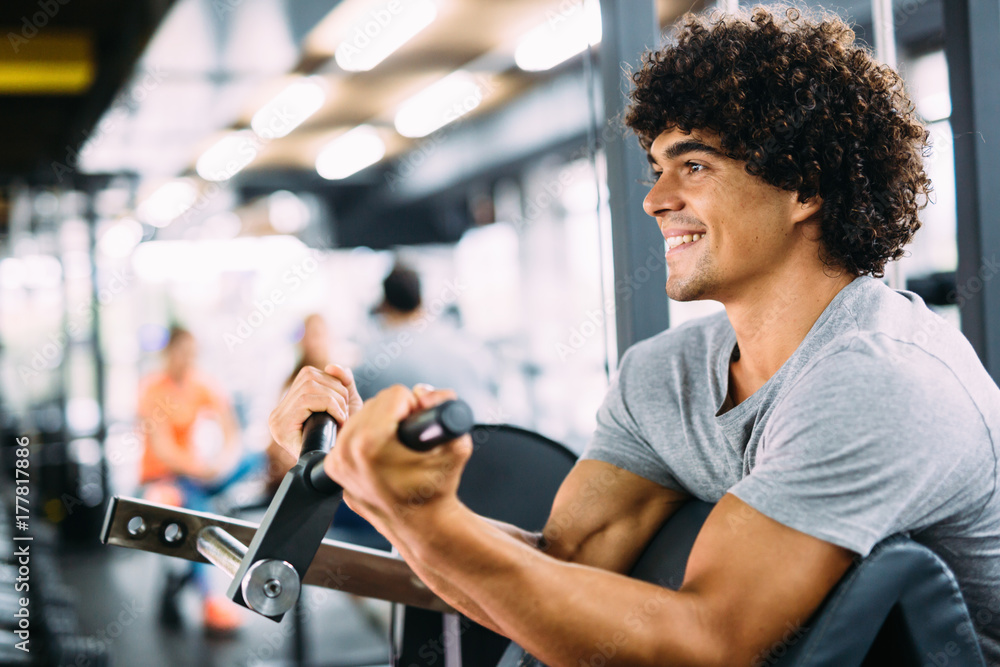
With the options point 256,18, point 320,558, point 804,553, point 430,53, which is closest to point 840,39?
point 804,553

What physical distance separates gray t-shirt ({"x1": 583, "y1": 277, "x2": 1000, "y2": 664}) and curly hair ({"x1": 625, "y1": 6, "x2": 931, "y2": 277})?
14cm

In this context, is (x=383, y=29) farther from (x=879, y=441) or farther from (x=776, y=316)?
(x=879, y=441)

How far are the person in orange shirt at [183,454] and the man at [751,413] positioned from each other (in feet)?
10.4

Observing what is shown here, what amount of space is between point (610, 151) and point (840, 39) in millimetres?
473

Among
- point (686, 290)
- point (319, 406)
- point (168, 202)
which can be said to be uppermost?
point (168, 202)

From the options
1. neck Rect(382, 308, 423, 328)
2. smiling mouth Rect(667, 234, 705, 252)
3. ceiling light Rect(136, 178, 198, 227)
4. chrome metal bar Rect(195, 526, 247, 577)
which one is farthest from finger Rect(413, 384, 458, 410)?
ceiling light Rect(136, 178, 198, 227)

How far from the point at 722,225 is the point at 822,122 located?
9.2 inches

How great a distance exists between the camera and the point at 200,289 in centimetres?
654

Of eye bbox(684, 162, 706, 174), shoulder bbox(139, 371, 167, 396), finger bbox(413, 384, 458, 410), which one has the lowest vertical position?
shoulder bbox(139, 371, 167, 396)

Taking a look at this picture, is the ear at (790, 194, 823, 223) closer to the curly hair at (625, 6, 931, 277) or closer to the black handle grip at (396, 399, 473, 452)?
the curly hair at (625, 6, 931, 277)

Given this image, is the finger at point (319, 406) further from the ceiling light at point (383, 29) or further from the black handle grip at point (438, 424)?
the ceiling light at point (383, 29)

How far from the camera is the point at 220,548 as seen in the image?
1033 mm

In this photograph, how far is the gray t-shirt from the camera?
2.90 ft

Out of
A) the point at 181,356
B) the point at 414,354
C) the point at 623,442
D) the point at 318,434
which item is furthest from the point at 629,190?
the point at 181,356
